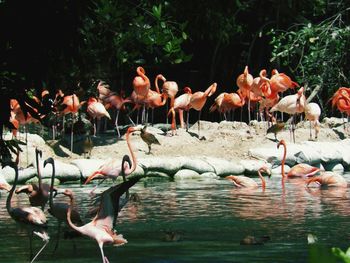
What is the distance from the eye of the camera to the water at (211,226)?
6.23 m

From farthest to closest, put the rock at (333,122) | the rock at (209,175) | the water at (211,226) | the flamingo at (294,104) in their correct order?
the rock at (333,122) < the flamingo at (294,104) < the rock at (209,175) < the water at (211,226)

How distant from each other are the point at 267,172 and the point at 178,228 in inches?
218

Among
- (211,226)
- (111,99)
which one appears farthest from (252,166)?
(211,226)

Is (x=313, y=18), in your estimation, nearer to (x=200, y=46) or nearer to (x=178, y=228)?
(x=200, y=46)

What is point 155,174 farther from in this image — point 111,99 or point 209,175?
point 111,99

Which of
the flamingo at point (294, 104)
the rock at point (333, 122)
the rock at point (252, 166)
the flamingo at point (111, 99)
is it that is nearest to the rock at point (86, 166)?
the rock at point (252, 166)

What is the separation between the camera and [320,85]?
1767 cm

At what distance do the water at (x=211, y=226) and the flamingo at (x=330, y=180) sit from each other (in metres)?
0.18

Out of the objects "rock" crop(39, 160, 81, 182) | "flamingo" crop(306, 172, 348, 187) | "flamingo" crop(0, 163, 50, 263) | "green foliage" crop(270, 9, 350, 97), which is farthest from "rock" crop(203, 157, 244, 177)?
"flamingo" crop(0, 163, 50, 263)

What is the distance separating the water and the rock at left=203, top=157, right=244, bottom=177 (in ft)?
5.88

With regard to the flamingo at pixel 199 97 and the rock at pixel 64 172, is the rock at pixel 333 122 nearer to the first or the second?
the flamingo at pixel 199 97

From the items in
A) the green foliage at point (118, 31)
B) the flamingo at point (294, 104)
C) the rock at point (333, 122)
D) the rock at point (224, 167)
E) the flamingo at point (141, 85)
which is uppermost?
the green foliage at point (118, 31)

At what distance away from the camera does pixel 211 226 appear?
7.59m

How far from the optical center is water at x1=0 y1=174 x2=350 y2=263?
623cm
